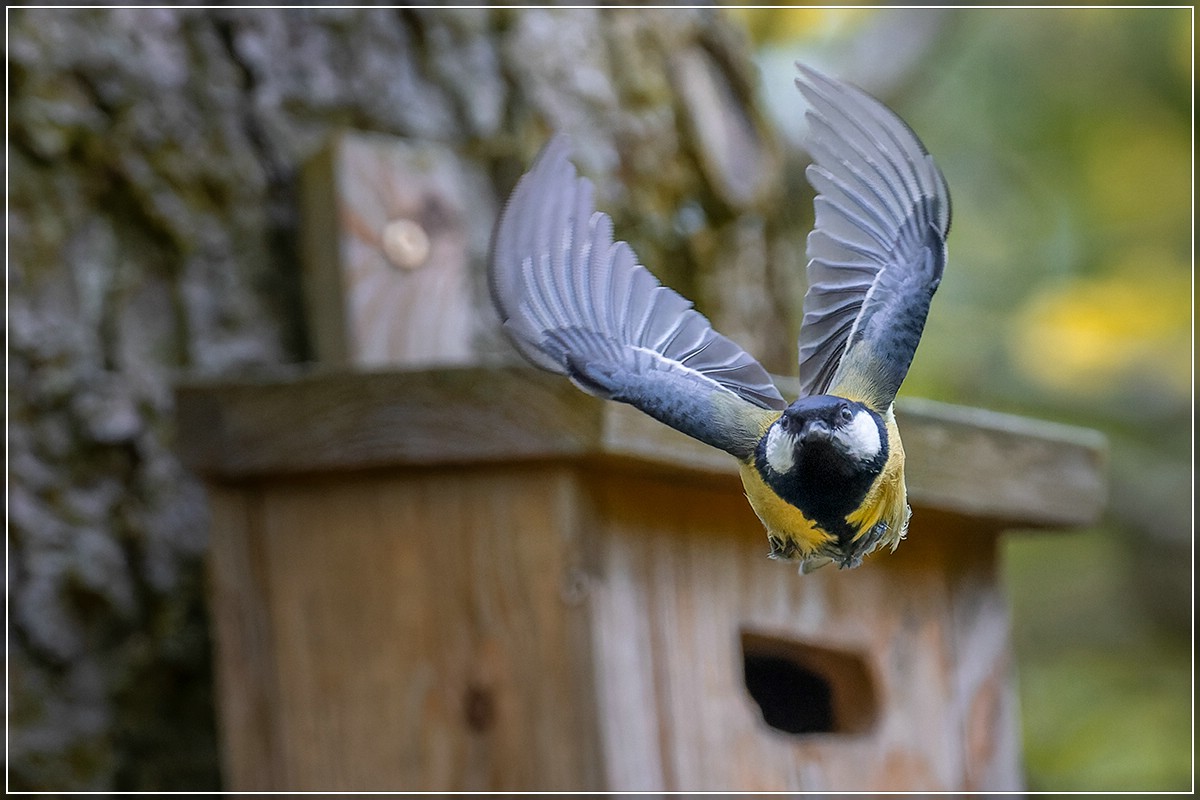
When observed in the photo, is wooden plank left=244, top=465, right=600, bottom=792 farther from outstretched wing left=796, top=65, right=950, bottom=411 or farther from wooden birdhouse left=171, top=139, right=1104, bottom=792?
outstretched wing left=796, top=65, right=950, bottom=411

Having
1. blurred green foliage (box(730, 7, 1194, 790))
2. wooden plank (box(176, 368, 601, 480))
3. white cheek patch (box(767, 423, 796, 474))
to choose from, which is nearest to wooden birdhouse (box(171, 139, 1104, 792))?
wooden plank (box(176, 368, 601, 480))

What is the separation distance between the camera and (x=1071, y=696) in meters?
3.70

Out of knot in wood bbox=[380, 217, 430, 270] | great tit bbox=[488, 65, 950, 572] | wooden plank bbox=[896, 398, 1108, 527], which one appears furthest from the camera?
knot in wood bbox=[380, 217, 430, 270]

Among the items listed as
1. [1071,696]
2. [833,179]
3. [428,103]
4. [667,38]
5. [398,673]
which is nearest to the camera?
[833,179]

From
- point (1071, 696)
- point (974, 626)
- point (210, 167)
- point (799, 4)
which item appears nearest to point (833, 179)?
point (974, 626)

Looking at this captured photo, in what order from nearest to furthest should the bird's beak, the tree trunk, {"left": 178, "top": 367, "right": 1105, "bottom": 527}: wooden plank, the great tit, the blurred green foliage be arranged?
the bird's beak → the great tit → {"left": 178, "top": 367, "right": 1105, "bottom": 527}: wooden plank → the tree trunk → the blurred green foliage

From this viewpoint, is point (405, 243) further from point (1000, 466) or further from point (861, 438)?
point (861, 438)

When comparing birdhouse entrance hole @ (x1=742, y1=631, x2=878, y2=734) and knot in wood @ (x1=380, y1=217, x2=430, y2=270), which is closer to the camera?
birdhouse entrance hole @ (x1=742, y1=631, x2=878, y2=734)

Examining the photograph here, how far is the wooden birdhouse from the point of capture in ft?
4.57

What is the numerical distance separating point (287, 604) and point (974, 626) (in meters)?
0.88

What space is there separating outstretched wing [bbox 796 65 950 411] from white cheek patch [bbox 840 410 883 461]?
0.14m

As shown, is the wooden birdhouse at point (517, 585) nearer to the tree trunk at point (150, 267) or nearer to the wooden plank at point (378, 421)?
the wooden plank at point (378, 421)

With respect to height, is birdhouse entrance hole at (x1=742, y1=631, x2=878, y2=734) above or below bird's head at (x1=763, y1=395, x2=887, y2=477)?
below

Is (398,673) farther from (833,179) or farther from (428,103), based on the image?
(428,103)
